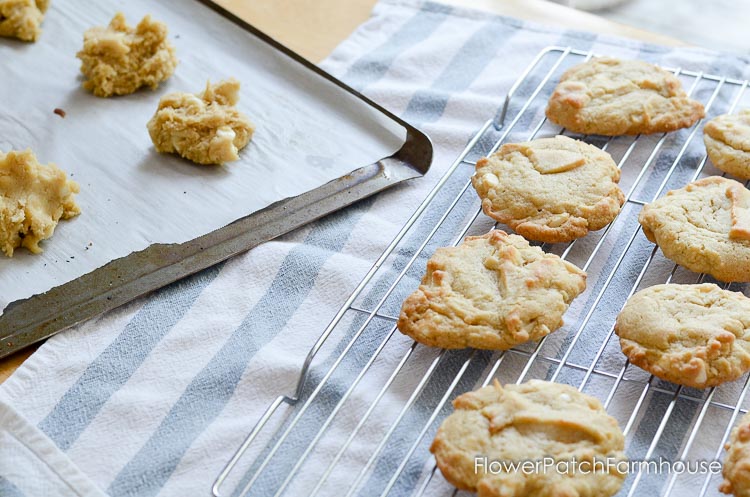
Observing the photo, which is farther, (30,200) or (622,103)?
(622,103)

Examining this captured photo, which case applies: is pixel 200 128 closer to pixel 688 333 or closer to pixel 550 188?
pixel 550 188

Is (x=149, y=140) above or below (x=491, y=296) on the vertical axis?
below

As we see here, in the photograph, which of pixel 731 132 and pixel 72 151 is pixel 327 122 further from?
pixel 731 132

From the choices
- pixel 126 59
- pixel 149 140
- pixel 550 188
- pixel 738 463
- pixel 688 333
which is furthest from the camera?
pixel 126 59

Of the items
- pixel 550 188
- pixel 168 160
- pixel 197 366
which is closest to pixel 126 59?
pixel 168 160

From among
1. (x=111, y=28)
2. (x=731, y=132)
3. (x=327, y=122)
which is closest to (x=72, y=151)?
(x=111, y=28)

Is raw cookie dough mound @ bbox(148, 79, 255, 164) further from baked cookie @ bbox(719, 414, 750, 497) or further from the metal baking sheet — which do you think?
baked cookie @ bbox(719, 414, 750, 497)

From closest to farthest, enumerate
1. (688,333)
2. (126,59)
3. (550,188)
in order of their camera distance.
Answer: (688,333) → (550,188) → (126,59)
